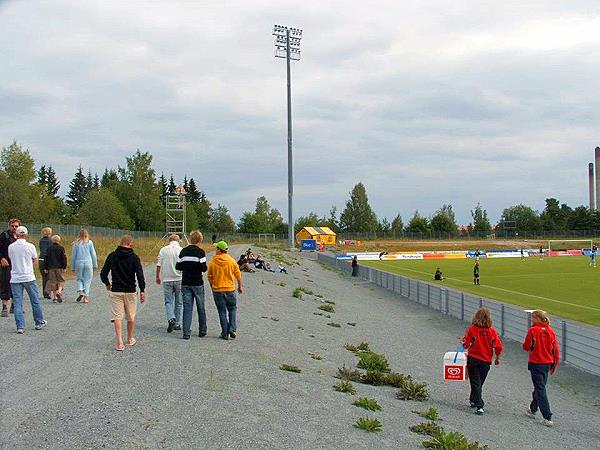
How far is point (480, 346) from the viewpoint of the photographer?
1018 centimetres

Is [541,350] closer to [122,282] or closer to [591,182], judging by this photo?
[122,282]

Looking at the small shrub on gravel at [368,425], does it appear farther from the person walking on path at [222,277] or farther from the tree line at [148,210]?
the tree line at [148,210]

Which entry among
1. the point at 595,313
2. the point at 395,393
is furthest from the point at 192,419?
the point at 595,313

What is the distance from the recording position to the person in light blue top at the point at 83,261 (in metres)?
16.1

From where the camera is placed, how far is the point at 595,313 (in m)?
26.5

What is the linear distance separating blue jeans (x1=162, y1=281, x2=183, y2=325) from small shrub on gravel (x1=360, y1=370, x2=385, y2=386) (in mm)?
3834

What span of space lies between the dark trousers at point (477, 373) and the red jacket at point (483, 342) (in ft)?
0.31

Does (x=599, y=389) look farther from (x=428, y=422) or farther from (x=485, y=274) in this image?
(x=485, y=274)

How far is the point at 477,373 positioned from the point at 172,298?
19.3 ft

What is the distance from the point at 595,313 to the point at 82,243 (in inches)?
803

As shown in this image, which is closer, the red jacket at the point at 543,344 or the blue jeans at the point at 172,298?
the red jacket at the point at 543,344

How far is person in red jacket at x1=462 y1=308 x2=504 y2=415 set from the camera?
1015 centimetres

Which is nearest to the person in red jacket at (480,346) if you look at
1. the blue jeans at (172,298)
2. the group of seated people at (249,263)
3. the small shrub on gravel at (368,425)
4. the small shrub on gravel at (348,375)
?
the small shrub on gravel at (348,375)

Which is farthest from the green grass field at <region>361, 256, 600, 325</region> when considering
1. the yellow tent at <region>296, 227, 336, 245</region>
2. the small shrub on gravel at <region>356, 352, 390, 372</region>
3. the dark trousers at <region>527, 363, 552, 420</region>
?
the yellow tent at <region>296, 227, 336, 245</region>
